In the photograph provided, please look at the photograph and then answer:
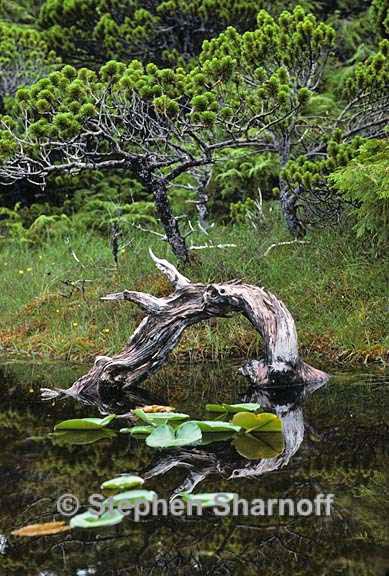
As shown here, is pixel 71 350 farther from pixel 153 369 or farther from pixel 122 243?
pixel 122 243

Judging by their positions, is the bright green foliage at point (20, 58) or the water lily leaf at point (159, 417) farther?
the bright green foliage at point (20, 58)

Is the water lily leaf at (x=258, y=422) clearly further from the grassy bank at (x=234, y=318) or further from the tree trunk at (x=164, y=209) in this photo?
the tree trunk at (x=164, y=209)

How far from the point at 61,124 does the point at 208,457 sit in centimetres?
351

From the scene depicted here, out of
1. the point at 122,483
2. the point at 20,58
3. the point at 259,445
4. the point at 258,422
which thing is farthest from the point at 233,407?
the point at 20,58

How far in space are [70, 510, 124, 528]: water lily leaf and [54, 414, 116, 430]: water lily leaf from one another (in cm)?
128

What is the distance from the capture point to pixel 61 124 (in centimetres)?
608

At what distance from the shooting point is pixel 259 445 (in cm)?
372

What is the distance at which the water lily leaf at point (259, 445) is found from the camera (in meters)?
3.56

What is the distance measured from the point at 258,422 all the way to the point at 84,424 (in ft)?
3.15

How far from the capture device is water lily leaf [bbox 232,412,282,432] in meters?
3.89

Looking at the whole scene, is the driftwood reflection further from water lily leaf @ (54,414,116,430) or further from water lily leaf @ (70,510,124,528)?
water lily leaf @ (54,414,116,430)

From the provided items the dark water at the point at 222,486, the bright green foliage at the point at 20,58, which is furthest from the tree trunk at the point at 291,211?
the bright green foliage at the point at 20,58

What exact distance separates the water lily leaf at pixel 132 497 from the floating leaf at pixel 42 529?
0.21 metres

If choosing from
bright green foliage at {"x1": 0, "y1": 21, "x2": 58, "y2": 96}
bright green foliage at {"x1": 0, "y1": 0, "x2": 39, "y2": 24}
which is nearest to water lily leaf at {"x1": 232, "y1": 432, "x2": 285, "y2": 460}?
bright green foliage at {"x1": 0, "y1": 21, "x2": 58, "y2": 96}
